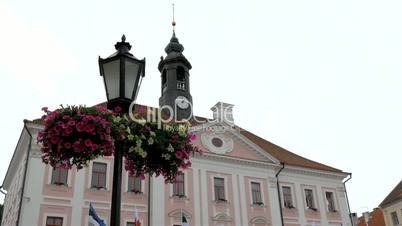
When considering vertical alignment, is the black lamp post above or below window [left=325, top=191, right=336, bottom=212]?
below

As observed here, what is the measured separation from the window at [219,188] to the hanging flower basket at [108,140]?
60.5ft

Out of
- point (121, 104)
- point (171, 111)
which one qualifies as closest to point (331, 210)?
point (171, 111)

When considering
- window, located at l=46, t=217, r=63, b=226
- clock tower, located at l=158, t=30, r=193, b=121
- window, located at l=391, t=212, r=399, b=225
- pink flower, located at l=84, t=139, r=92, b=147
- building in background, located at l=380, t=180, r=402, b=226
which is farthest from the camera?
window, located at l=391, t=212, r=399, b=225

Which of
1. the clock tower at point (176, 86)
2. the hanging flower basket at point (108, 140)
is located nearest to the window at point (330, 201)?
the clock tower at point (176, 86)

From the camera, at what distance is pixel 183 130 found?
732 centimetres

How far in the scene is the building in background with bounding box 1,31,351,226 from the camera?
2092 centimetres

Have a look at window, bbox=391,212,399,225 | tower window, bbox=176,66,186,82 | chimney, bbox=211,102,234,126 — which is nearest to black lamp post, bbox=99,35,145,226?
chimney, bbox=211,102,234,126

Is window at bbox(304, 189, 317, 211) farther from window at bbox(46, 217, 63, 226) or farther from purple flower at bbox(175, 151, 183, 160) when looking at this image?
purple flower at bbox(175, 151, 183, 160)

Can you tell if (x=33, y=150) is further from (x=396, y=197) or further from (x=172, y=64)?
(x=396, y=197)

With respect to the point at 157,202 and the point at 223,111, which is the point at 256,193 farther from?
the point at 157,202

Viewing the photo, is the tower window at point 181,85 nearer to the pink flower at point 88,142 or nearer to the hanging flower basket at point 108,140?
the hanging flower basket at point 108,140

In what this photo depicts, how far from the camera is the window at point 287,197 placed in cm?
2705

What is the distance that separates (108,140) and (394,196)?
1546 inches

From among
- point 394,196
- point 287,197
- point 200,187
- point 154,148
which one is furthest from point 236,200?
point 394,196
